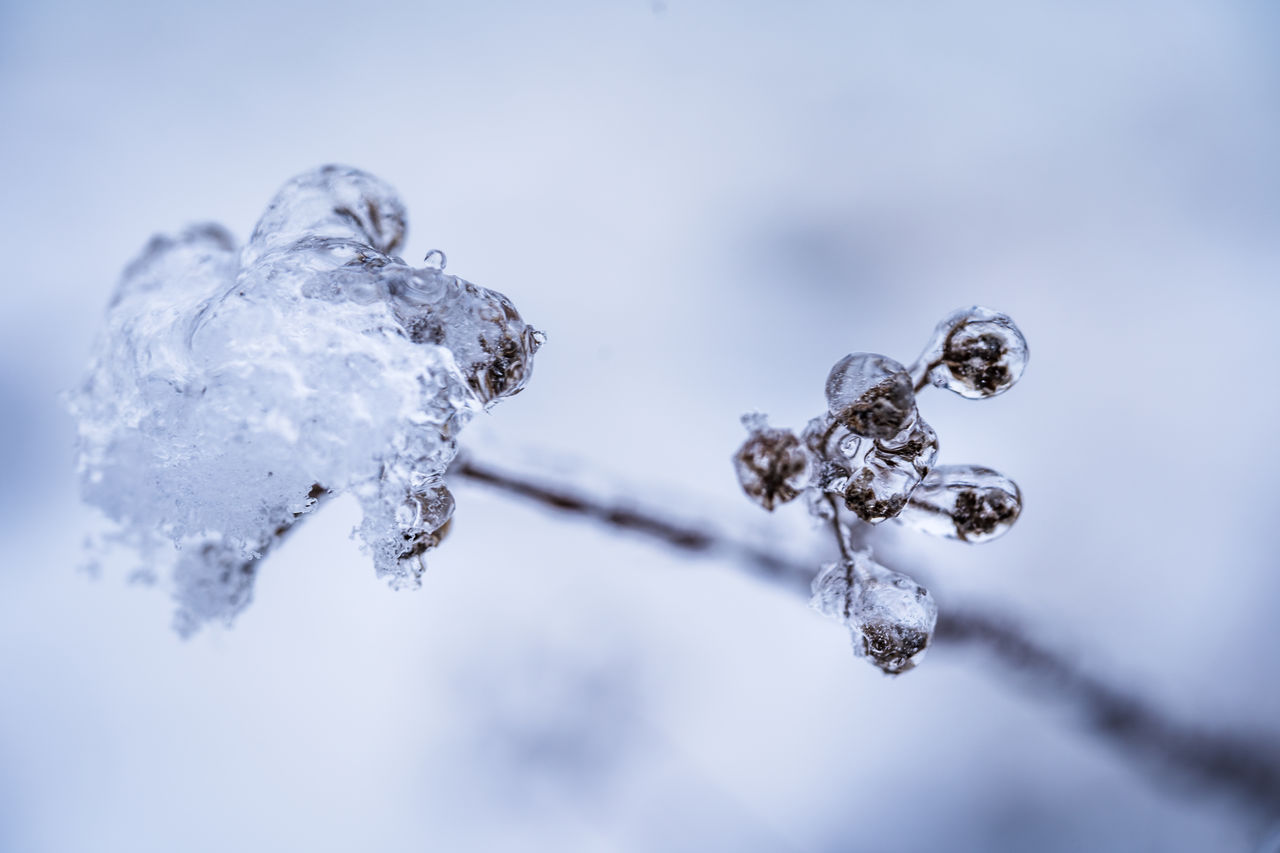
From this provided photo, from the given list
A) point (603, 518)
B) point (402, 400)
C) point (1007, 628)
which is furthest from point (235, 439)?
point (1007, 628)

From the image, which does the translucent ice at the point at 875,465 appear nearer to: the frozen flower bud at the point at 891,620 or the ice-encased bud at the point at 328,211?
the frozen flower bud at the point at 891,620

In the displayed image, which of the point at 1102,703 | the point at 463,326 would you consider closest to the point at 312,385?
the point at 463,326

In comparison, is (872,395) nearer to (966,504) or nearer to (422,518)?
(966,504)

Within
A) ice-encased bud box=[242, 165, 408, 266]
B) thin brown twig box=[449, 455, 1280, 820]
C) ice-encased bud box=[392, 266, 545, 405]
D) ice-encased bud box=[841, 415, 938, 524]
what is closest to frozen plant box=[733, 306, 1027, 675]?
ice-encased bud box=[841, 415, 938, 524]

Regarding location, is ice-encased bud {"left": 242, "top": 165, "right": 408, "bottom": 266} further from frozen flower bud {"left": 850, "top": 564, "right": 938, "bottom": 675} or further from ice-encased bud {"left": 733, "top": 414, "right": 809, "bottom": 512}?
frozen flower bud {"left": 850, "top": 564, "right": 938, "bottom": 675}

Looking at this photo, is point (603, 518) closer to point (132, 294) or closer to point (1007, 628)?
point (132, 294)

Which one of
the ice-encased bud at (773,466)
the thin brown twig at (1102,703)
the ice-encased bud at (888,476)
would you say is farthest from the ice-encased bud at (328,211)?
the thin brown twig at (1102,703)
